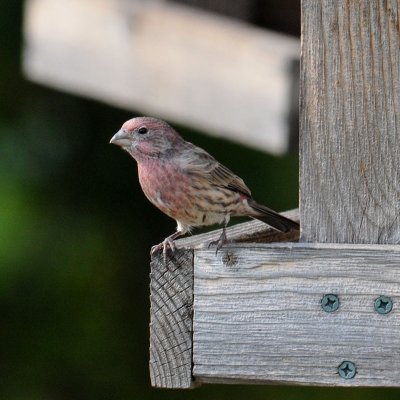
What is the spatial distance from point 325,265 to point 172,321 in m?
0.50

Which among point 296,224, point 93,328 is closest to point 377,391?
point 93,328

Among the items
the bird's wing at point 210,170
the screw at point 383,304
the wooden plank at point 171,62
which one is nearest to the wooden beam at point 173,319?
the screw at point 383,304

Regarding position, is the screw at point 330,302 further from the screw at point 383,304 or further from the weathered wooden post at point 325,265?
the screw at point 383,304

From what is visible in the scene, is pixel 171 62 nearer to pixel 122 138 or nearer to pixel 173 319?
pixel 122 138

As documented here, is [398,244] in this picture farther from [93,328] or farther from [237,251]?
[93,328]

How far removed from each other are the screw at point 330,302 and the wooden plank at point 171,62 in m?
1.73

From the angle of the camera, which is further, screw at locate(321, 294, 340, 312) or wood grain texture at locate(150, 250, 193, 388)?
wood grain texture at locate(150, 250, 193, 388)

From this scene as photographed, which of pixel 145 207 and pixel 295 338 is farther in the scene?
pixel 145 207

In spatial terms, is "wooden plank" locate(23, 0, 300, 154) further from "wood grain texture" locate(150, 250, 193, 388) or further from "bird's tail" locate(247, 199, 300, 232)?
Answer: "wood grain texture" locate(150, 250, 193, 388)

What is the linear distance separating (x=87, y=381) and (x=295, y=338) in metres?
4.57

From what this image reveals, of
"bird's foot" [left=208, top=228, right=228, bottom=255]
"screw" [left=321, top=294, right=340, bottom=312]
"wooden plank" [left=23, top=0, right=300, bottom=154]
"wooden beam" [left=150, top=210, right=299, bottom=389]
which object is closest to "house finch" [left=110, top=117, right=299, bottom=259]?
"wooden plank" [left=23, top=0, right=300, bottom=154]

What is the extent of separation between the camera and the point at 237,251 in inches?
155

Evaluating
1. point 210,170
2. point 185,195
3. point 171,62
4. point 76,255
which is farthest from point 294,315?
point 76,255

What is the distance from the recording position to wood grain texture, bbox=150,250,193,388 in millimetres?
3973
